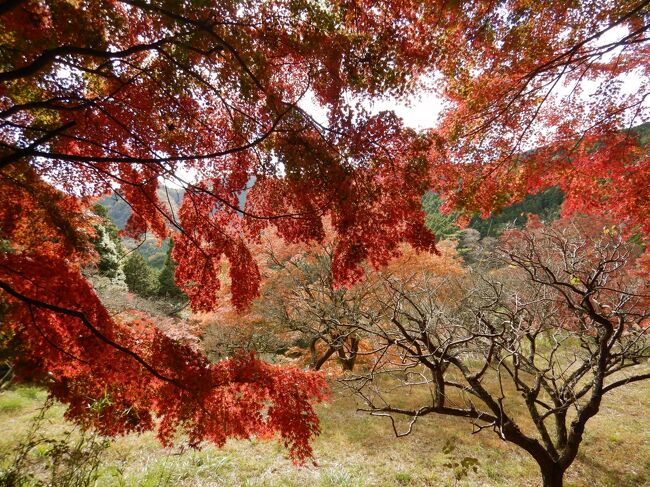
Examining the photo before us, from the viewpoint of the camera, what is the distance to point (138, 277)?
24.6 m

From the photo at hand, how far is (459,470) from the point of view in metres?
6.26

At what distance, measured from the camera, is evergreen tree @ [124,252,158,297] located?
24.3m

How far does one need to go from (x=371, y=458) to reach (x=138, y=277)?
2365 centimetres

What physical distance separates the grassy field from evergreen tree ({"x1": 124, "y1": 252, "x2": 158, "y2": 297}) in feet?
54.1

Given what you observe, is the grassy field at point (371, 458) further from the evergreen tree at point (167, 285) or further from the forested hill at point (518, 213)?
the forested hill at point (518, 213)

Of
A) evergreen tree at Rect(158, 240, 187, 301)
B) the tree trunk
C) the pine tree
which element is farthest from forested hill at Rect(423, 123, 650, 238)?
the tree trunk

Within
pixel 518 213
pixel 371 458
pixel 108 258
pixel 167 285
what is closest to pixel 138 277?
pixel 167 285

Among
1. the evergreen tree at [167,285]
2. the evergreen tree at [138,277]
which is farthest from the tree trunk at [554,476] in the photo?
the evergreen tree at [138,277]

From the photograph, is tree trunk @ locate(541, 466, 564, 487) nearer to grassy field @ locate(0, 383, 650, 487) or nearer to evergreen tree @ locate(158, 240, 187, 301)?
grassy field @ locate(0, 383, 650, 487)

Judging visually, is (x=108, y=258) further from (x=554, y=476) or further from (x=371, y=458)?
(x=554, y=476)

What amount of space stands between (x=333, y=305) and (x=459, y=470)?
5.46 metres

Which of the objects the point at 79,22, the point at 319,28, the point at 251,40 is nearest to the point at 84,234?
the point at 79,22

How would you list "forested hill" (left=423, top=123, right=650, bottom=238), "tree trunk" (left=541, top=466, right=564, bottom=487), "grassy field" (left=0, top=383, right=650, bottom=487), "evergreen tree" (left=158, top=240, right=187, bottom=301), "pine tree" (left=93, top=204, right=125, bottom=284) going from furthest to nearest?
"forested hill" (left=423, top=123, right=650, bottom=238), "evergreen tree" (left=158, top=240, right=187, bottom=301), "pine tree" (left=93, top=204, right=125, bottom=284), "grassy field" (left=0, top=383, right=650, bottom=487), "tree trunk" (left=541, top=466, right=564, bottom=487)

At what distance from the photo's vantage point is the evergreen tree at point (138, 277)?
24266 millimetres
